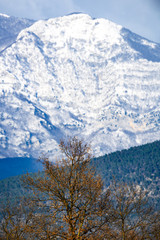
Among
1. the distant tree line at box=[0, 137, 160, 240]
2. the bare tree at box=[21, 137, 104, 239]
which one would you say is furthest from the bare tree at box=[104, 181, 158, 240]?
the bare tree at box=[21, 137, 104, 239]

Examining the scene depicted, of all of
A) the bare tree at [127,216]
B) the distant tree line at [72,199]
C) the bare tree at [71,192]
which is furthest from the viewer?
the bare tree at [127,216]

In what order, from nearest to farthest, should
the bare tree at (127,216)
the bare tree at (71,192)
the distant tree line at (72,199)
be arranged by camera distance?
the distant tree line at (72,199)
the bare tree at (71,192)
the bare tree at (127,216)

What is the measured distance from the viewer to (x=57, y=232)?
127 feet

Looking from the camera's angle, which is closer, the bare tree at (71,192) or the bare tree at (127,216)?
the bare tree at (71,192)

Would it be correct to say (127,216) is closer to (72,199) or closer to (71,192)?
(71,192)

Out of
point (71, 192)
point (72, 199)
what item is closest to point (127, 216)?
point (71, 192)

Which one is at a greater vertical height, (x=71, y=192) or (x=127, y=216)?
(x=127, y=216)

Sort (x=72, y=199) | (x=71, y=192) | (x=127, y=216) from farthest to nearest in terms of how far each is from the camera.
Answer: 1. (x=127, y=216)
2. (x=71, y=192)
3. (x=72, y=199)

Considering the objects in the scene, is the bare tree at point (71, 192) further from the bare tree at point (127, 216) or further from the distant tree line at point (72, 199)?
the bare tree at point (127, 216)

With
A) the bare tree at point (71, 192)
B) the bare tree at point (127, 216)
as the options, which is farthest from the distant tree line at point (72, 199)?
the bare tree at point (127, 216)

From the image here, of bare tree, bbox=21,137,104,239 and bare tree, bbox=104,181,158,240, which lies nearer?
bare tree, bbox=21,137,104,239

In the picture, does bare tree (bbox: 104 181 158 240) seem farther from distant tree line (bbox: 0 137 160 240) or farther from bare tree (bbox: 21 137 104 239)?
bare tree (bbox: 21 137 104 239)

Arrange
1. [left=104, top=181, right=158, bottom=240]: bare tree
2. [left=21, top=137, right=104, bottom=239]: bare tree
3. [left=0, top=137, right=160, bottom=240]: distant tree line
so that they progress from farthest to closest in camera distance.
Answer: [left=104, top=181, right=158, bottom=240]: bare tree, [left=21, top=137, right=104, bottom=239]: bare tree, [left=0, top=137, right=160, bottom=240]: distant tree line

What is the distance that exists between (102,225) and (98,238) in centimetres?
187
